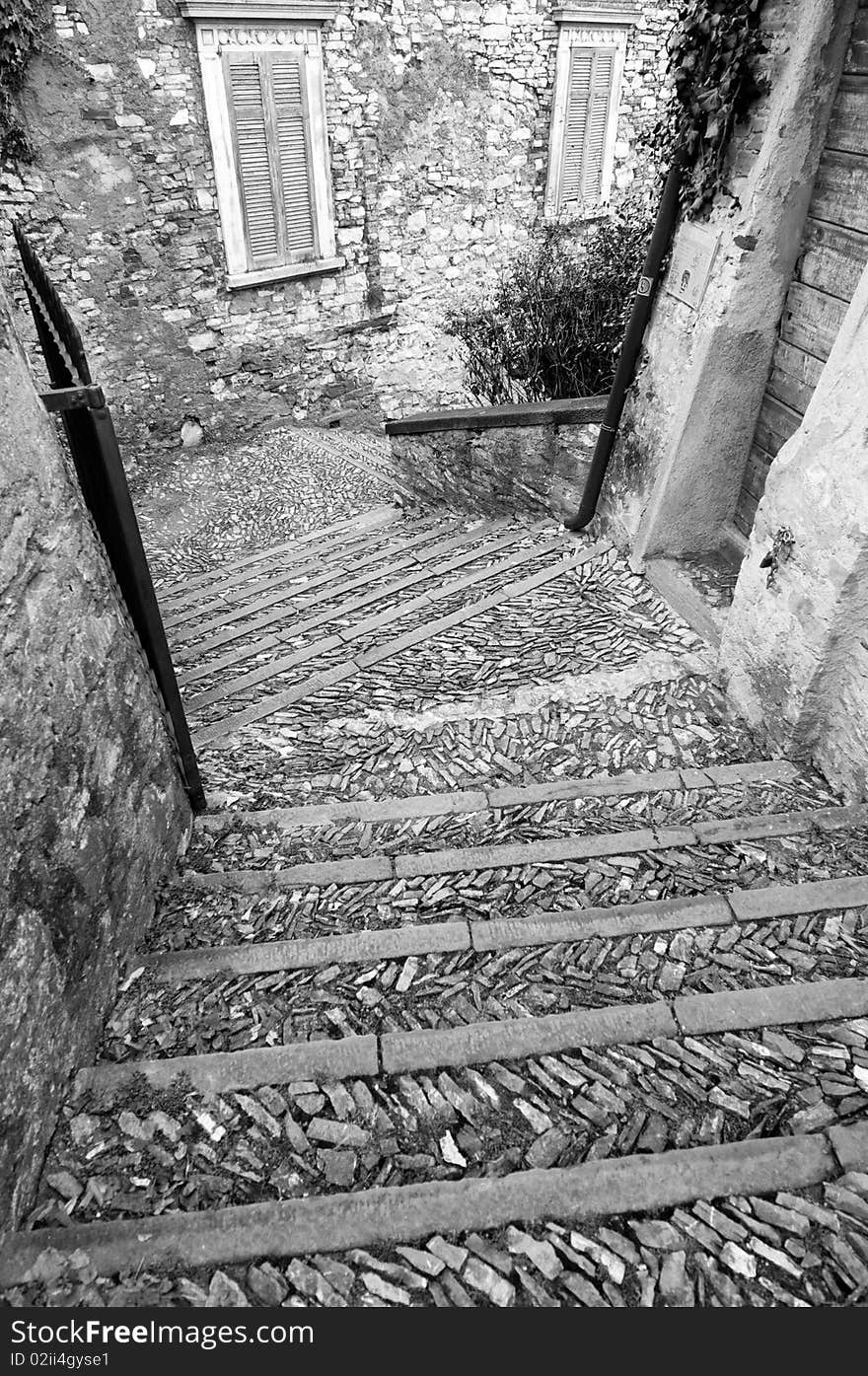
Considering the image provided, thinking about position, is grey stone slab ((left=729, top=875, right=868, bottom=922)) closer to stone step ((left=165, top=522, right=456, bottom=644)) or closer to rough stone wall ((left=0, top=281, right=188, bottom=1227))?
rough stone wall ((left=0, top=281, right=188, bottom=1227))

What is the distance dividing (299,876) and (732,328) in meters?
3.22

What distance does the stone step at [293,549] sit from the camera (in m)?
5.79

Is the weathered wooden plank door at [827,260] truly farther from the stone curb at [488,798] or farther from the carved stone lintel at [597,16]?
the carved stone lintel at [597,16]

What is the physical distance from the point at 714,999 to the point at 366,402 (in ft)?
30.6

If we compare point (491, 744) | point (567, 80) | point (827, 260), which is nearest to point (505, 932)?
point (491, 744)

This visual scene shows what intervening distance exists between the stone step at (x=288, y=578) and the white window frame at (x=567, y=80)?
6942 mm

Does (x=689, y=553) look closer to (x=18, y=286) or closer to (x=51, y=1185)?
(x=51, y=1185)

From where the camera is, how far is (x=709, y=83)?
3742 mm

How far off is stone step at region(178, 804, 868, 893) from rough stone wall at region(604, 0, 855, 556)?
2.12 m

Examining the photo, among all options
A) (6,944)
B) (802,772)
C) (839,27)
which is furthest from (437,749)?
(839,27)

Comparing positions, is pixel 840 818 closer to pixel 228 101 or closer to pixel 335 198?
pixel 228 101

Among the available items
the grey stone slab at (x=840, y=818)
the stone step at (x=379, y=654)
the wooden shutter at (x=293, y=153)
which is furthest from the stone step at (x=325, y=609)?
the wooden shutter at (x=293, y=153)

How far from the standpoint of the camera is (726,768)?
333cm

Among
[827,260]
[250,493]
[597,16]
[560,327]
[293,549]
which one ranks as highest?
[597,16]
